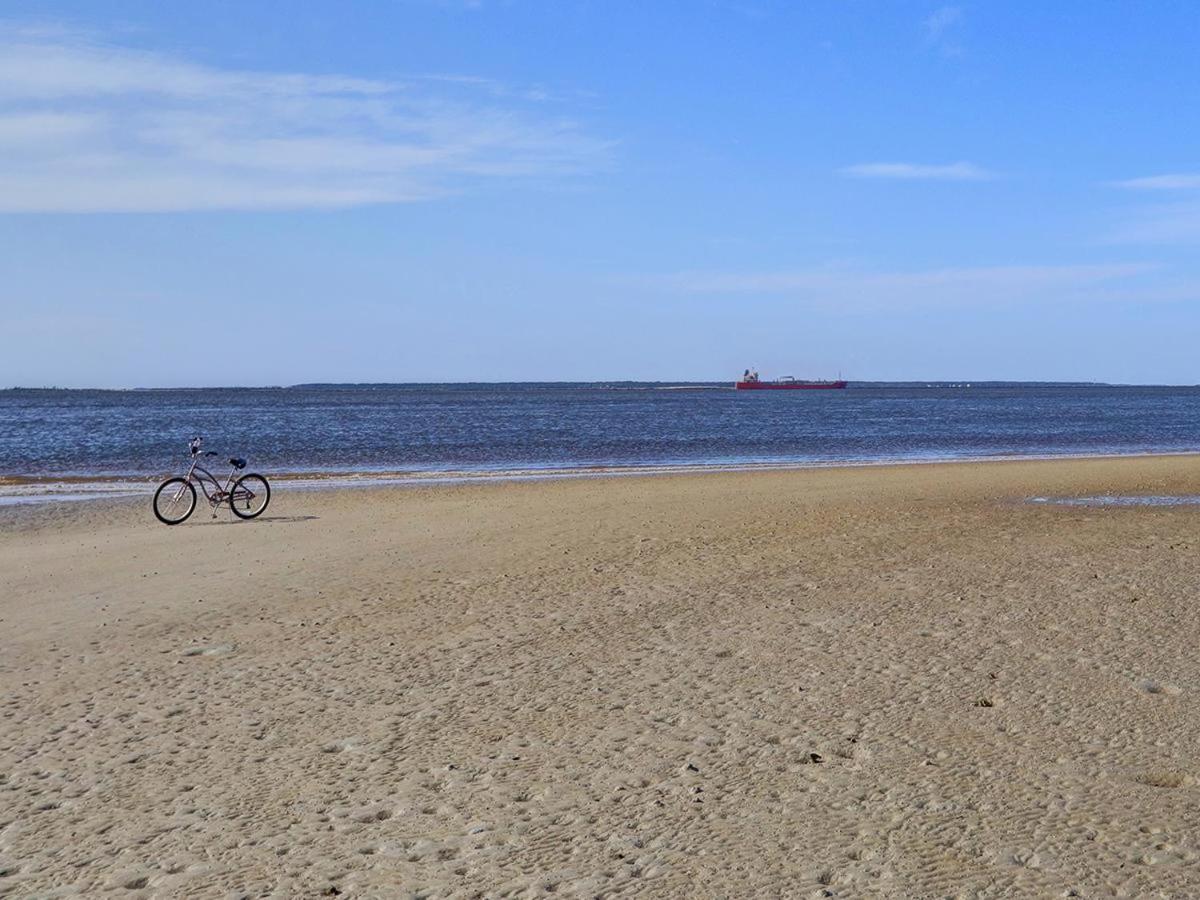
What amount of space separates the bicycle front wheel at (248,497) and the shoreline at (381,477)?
542 centimetres

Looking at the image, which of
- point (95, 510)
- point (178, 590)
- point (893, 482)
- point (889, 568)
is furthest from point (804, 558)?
point (95, 510)

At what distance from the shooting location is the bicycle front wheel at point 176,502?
1948 cm

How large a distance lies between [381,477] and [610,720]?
2396 cm

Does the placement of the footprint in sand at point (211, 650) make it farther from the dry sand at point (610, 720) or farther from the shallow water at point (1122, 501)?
the shallow water at point (1122, 501)

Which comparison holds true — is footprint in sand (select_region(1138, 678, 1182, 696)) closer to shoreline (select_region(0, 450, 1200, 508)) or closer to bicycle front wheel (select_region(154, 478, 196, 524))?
bicycle front wheel (select_region(154, 478, 196, 524))

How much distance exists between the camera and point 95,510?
2212cm

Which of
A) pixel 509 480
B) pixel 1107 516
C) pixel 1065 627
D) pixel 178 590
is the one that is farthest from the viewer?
pixel 509 480

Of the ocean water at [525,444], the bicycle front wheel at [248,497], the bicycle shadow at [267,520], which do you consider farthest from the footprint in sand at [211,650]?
the ocean water at [525,444]

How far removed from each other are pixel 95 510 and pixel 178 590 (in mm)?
10526

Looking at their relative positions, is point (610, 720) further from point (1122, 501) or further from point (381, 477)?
point (381, 477)

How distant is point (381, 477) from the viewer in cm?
3089

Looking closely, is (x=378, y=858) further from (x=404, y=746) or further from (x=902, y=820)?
(x=902, y=820)

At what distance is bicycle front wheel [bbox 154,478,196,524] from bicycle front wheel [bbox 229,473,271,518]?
2.15ft

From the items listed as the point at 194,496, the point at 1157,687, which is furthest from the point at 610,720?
the point at 194,496
